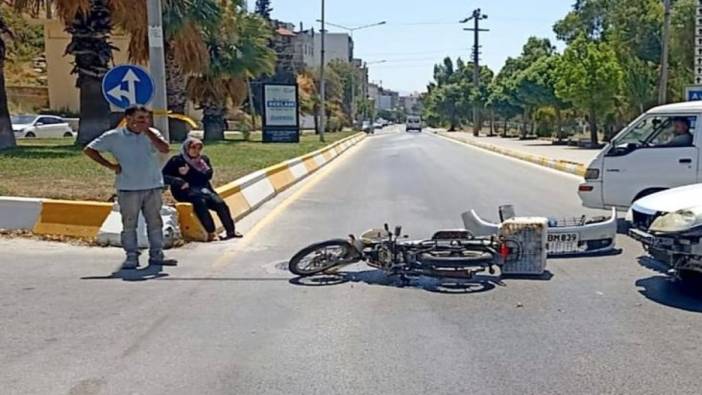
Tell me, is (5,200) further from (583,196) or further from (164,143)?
(583,196)

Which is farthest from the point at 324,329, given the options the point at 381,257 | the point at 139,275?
the point at 139,275

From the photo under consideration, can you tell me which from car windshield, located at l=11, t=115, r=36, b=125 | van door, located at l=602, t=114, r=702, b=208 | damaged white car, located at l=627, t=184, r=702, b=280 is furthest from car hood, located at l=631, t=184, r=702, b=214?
car windshield, located at l=11, t=115, r=36, b=125

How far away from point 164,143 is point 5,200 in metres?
3.58

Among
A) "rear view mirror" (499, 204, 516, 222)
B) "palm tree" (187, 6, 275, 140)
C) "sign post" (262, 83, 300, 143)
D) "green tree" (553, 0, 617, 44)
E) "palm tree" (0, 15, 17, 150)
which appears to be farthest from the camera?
"green tree" (553, 0, 617, 44)

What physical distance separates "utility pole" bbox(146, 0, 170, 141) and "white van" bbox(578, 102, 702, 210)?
6.08 metres

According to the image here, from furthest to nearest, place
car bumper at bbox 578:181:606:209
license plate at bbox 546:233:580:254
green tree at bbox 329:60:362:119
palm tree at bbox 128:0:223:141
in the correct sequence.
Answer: green tree at bbox 329:60:362:119
palm tree at bbox 128:0:223:141
car bumper at bbox 578:181:606:209
license plate at bbox 546:233:580:254

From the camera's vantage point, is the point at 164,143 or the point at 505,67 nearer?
the point at 164,143

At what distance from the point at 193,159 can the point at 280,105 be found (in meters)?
31.0

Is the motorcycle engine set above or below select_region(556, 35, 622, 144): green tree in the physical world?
below

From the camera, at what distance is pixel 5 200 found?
10.1 m

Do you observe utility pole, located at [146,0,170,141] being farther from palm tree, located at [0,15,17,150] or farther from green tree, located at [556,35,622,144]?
green tree, located at [556,35,622,144]

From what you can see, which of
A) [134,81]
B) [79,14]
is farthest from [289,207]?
[79,14]

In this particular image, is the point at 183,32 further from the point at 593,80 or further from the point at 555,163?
the point at 593,80

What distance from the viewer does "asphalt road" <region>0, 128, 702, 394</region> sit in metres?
4.59
